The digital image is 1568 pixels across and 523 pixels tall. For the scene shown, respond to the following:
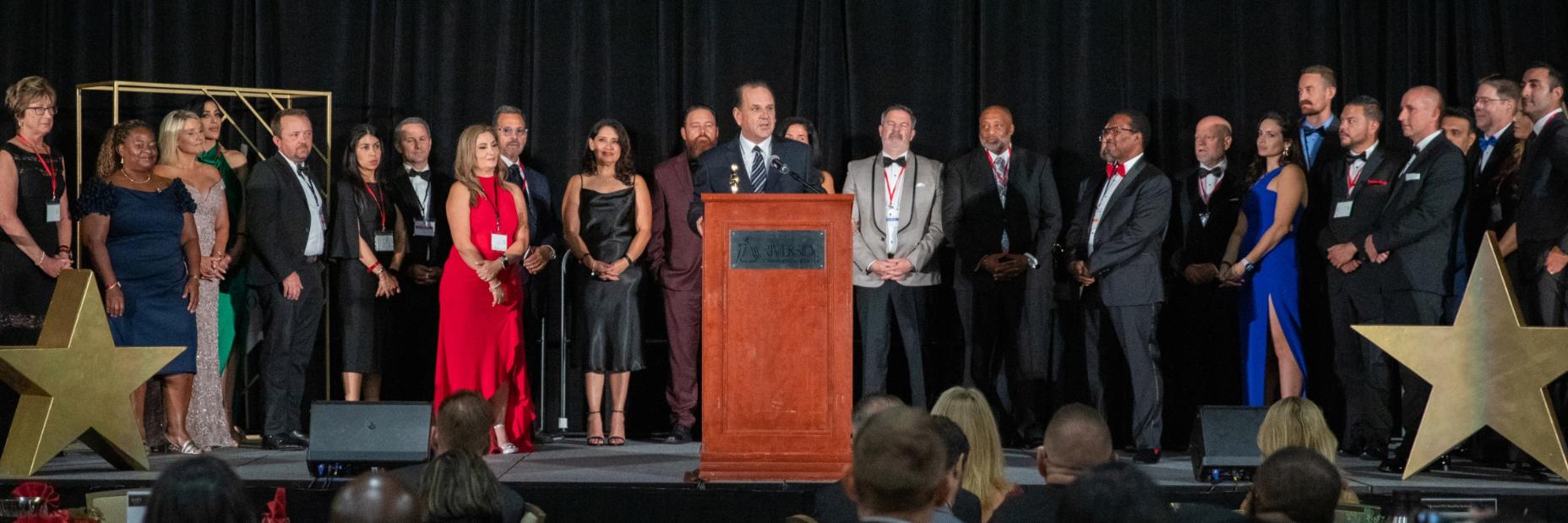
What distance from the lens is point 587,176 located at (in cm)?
714

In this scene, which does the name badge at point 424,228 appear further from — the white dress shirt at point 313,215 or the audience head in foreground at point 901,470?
the audience head in foreground at point 901,470

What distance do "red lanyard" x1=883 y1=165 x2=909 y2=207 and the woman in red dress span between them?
1708 mm

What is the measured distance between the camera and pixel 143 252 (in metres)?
6.51

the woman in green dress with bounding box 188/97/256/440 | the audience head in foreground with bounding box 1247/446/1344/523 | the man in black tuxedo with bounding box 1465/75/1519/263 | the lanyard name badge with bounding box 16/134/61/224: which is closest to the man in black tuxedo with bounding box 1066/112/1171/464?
the man in black tuxedo with bounding box 1465/75/1519/263

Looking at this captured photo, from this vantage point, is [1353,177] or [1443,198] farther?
[1353,177]

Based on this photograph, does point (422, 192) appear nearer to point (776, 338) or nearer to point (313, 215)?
point (313, 215)

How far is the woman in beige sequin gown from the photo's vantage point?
22.1 feet

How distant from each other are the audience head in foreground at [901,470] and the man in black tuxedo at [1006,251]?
15.6 ft

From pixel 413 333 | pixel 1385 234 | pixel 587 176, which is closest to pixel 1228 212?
pixel 1385 234

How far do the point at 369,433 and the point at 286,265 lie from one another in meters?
1.81

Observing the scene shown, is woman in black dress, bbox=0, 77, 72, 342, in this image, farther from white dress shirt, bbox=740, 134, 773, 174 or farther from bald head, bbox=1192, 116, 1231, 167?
bald head, bbox=1192, 116, 1231, 167

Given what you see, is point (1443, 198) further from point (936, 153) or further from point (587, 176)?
point (587, 176)

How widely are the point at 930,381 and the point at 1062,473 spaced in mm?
4669

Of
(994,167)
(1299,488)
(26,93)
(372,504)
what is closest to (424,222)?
(26,93)
